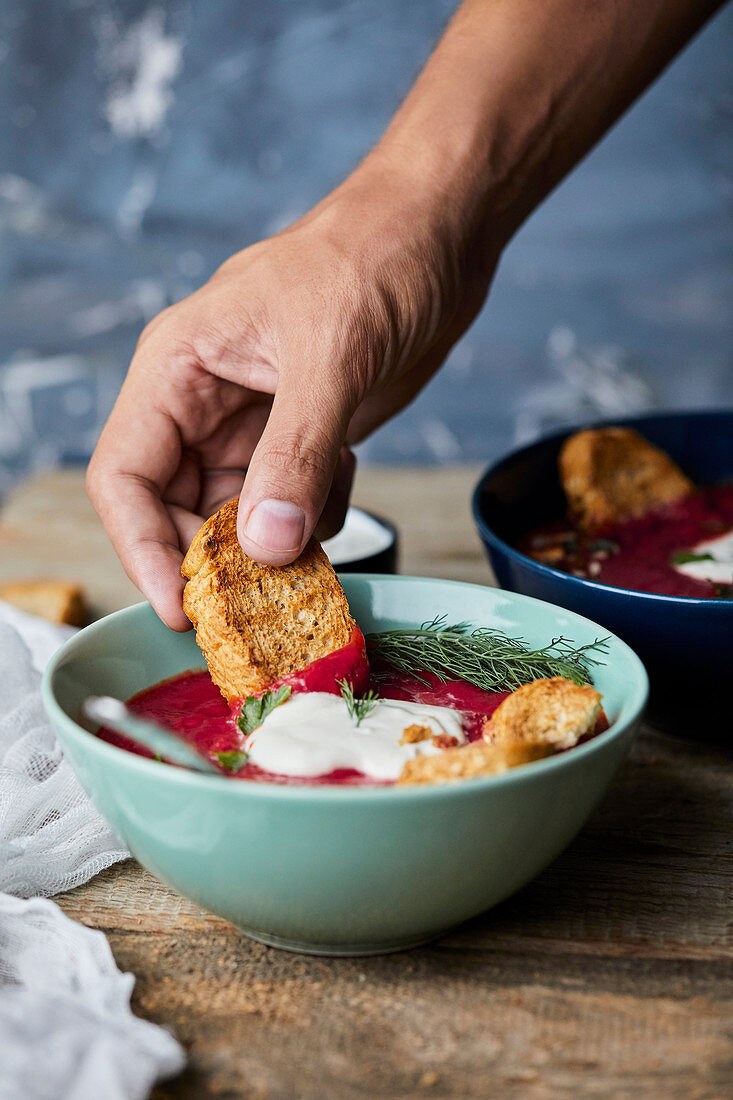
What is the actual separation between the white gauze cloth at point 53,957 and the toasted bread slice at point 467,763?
14.3 inches

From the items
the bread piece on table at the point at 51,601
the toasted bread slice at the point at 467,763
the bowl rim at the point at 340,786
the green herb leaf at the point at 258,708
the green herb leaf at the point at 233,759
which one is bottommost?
the bread piece on table at the point at 51,601

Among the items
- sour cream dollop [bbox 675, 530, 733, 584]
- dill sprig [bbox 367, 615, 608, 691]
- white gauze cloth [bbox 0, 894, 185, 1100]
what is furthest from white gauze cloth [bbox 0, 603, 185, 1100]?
sour cream dollop [bbox 675, 530, 733, 584]

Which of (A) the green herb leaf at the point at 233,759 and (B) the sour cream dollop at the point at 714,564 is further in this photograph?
(B) the sour cream dollop at the point at 714,564

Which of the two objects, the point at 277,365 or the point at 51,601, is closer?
the point at 277,365

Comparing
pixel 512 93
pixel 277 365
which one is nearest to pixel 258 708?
pixel 277 365

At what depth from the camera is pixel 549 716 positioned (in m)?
1.11

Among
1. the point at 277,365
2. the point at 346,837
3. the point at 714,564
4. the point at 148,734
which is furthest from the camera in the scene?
the point at 714,564

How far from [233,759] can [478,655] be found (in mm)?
410

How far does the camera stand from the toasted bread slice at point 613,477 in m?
2.08

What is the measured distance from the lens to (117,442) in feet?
5.64

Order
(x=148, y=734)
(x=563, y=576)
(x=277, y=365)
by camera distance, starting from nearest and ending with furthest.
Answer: (x=148, y=734) < (x=563, y=576) < (x=277, y=365)

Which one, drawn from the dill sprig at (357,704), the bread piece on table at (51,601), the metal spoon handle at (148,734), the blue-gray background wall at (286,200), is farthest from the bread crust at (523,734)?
the blue-gray background wall at (286,200)

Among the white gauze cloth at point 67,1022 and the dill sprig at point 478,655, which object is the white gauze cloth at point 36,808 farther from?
the dill sprig at point 478,655

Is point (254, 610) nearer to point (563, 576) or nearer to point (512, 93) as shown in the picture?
point (563, 576)
